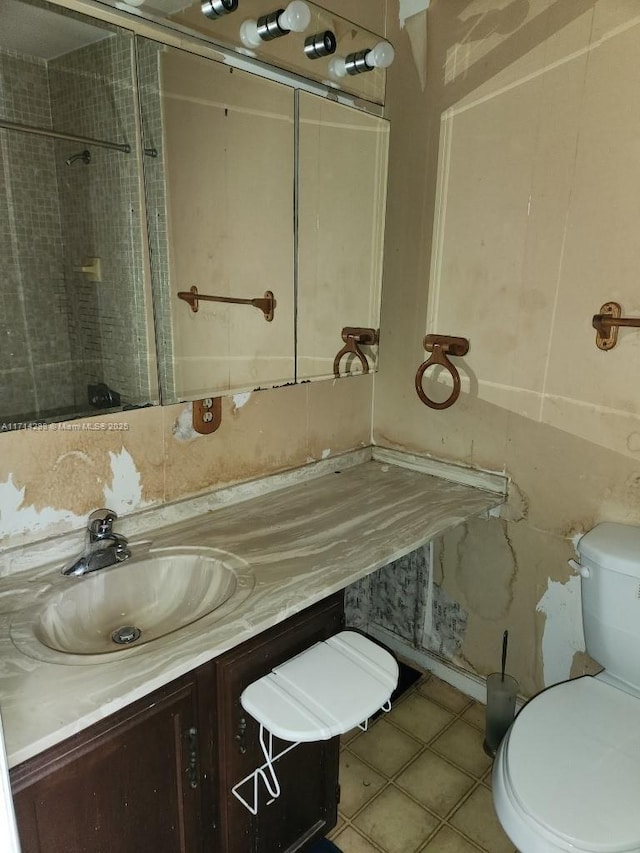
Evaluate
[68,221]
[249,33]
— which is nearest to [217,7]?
[249,33]

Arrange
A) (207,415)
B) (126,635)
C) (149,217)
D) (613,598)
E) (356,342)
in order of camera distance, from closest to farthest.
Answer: (126,635), (149,217), (613,598), (207,415), (356,342)

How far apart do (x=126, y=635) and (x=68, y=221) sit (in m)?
0.92

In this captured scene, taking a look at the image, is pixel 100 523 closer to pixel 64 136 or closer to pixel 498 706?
pixel 64 136

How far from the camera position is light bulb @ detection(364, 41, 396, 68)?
1659mm

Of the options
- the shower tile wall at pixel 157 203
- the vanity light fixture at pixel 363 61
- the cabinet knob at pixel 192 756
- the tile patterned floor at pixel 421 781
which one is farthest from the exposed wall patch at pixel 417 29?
the tile patterned floor at pixel 421 781

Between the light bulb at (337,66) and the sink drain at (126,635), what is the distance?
1.62 m

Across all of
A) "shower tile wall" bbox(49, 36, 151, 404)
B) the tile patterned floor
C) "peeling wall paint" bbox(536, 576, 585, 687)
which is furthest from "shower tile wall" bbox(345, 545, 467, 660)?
"shower tile wall" bbox(49, 36, 151, 404)

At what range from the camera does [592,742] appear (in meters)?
1.33

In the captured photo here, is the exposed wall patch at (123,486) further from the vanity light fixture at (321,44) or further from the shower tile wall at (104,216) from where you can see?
the vanity light fixture at (321,44)

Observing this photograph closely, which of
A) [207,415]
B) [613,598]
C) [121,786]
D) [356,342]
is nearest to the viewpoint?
[121,786]

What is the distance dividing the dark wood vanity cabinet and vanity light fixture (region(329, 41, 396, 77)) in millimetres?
1495

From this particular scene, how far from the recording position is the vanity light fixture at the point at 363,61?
1668 mm

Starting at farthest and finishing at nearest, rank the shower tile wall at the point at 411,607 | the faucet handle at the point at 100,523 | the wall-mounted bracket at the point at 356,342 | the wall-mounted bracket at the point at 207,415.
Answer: the shower tile wall at the point at 411,607
the wall-mounted bracket at the point at 356,342
the wall-mounted bracket at the point at 207,415
the faucet handle at the point at 100,523

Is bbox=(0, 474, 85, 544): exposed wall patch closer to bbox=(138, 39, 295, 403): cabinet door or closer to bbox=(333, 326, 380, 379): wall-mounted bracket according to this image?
bbox=(138, 39, 295, 403): cabinet door
